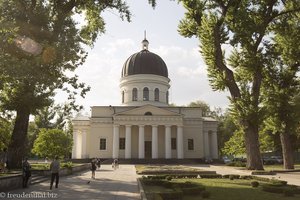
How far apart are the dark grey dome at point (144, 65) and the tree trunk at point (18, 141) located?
37.4 m

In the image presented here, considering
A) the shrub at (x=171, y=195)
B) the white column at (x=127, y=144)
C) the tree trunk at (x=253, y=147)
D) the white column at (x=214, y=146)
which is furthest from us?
the white column at (x=214, y=146)

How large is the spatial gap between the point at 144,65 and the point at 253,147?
36.8m

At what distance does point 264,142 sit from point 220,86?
29.2 m

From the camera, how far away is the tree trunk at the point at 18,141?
1029 inches

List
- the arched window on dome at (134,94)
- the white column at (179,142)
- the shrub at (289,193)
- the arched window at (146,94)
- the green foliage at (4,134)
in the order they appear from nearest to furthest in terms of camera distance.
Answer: the shrub at (289,193), the green foliage at (4,134), the white column at (179,142), the arched window at (146,94), the arched window on dome at (134,94)

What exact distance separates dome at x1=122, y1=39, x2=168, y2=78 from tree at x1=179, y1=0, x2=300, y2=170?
3300cm

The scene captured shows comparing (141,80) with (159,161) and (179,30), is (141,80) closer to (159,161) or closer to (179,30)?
(159,161)

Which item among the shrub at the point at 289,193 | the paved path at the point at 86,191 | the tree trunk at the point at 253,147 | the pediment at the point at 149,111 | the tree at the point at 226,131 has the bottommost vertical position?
the paved path at the point at 86,191

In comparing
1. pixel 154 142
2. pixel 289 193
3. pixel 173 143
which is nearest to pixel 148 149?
pixel 154 142

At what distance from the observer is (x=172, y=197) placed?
1290cm

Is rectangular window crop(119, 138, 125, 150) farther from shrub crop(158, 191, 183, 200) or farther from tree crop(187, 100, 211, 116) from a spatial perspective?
shrub crop(158, 191, 183, 200)

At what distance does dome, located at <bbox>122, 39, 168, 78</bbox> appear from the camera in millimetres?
62812

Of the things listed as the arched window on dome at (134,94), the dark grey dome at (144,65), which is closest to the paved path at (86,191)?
the arched window on dome at (134,94)

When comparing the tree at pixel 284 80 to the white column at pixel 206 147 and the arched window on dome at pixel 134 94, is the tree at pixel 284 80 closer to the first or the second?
the white column at pixel 206 147
